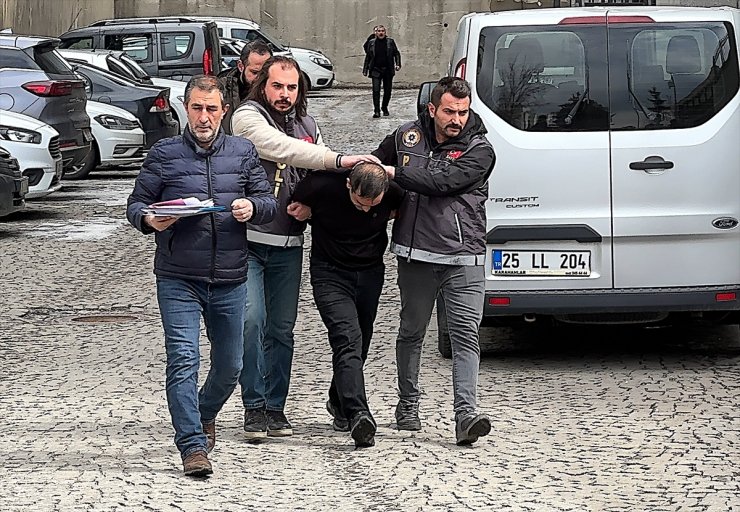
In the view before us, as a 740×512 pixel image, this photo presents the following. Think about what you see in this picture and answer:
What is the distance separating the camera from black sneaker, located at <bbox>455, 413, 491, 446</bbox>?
690 centimetres

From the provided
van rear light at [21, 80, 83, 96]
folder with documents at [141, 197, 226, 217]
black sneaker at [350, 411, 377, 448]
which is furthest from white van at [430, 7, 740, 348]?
van rear light at [21, 80, 83, 96]

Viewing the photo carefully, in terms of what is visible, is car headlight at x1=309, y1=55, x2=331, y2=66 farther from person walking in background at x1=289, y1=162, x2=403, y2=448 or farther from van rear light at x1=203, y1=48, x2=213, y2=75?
person walking in background at x1=289, y1=162, x2=403, y2=448

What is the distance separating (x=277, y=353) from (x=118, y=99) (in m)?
15.3

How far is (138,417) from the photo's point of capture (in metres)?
7.73

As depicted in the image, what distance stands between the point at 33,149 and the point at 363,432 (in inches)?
418

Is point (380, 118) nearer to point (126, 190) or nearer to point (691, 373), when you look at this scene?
point (126, 190)

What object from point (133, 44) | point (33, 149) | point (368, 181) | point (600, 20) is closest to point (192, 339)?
point (368, 181)

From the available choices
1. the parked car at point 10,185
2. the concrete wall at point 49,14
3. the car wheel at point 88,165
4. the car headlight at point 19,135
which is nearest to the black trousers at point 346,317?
the parked car at point 10,185

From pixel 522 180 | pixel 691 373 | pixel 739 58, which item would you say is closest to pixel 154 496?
pixel 522 180

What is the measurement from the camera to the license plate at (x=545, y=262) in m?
8.65

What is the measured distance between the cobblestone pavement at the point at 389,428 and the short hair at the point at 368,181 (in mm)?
1210

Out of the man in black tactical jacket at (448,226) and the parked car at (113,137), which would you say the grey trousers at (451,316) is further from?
the parked car at (113,137)

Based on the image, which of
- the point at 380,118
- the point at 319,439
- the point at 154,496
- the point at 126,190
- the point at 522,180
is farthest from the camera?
the point at 380,118

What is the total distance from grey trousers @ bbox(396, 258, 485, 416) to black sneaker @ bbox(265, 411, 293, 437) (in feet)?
1.92
